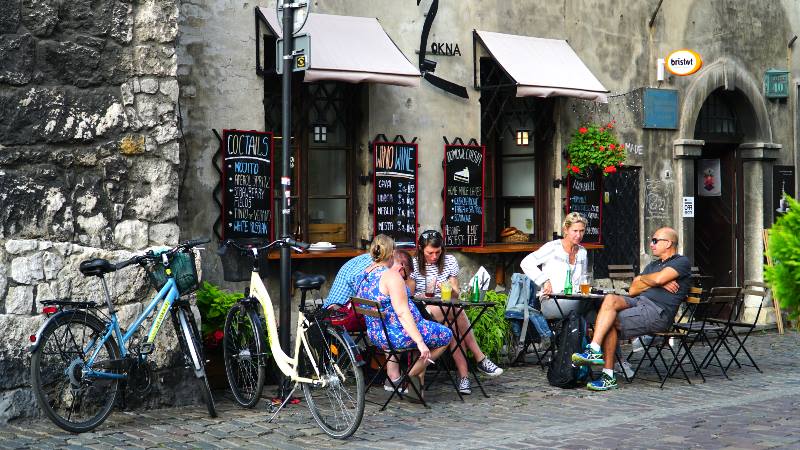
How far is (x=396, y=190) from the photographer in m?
11.3

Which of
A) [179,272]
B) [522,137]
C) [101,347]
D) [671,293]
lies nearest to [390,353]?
[179,272]

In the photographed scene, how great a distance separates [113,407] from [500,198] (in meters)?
6.06

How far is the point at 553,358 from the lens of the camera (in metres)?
9.65

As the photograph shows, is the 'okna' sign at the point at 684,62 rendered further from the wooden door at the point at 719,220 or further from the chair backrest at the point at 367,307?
the chair backrest at the point at 367,307

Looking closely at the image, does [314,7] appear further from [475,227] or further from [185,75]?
[475,227]

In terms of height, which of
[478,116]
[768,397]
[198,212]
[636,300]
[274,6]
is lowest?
[768,397]

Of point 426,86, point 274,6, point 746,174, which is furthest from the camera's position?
point 746,174

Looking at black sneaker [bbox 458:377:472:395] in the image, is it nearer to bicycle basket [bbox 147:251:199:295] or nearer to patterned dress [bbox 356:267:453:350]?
patterned dress [bbox 356:267:453:350]

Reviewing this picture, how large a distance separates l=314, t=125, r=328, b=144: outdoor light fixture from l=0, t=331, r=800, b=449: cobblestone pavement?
9.52 feet

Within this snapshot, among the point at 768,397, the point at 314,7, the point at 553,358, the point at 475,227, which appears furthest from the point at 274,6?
the point at 768,397

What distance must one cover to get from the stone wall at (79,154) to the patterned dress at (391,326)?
56.4 inches

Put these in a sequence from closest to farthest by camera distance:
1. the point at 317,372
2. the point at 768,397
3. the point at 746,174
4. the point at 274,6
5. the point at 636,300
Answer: the point at 317,372
the point at 768,397
the point at 636,300
the point at 274,6
the point at 746,174

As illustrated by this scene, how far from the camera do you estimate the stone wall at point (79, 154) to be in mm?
7730

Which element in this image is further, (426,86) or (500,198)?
(500,198)
